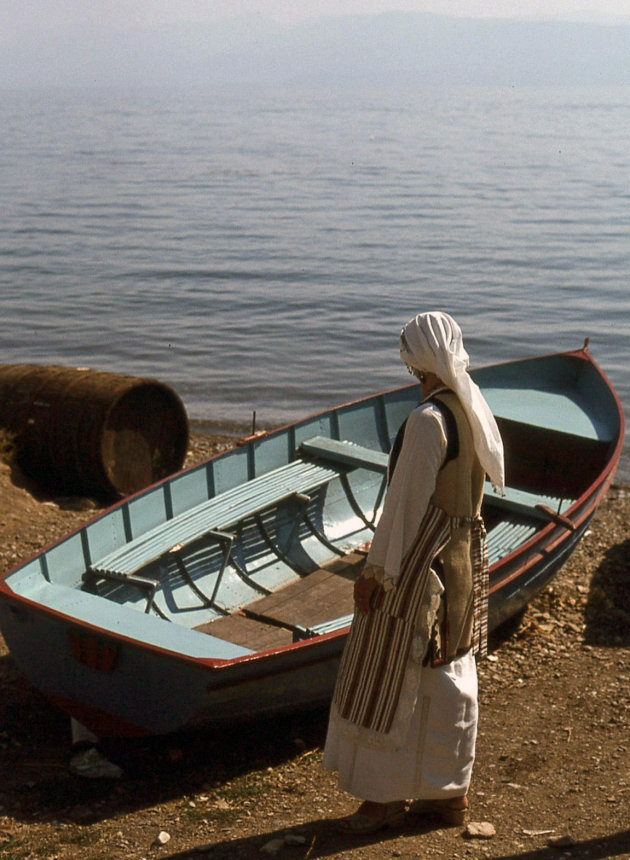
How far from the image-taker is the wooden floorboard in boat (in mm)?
6418

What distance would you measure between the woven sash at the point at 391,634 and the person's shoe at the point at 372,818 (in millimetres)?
510

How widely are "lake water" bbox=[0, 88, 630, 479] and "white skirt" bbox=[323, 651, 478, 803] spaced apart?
32.4 feet

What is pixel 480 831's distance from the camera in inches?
185

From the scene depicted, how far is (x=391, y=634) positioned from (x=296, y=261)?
2284 centimetres

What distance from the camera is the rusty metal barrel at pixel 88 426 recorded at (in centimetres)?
914

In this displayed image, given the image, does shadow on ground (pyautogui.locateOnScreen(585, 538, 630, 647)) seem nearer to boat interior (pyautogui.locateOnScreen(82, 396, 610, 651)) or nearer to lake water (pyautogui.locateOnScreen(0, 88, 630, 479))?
boat interior (pyautogui.locateOnScreen(82, 396, 610, 651))

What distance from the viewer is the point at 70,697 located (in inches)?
218

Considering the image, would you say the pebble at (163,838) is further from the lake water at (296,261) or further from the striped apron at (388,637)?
the lake water at (296,261)

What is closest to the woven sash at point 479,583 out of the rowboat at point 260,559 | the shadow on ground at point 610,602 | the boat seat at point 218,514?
the rowboat at point 260,559

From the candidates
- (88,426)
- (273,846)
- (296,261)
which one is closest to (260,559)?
(88,426)

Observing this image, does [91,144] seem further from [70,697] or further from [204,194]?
[70,697]

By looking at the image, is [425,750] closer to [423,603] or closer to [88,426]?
[423,603]

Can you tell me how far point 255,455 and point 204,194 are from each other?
33776mm

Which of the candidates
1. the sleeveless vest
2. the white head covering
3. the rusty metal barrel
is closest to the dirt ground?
the sleeveless vest
